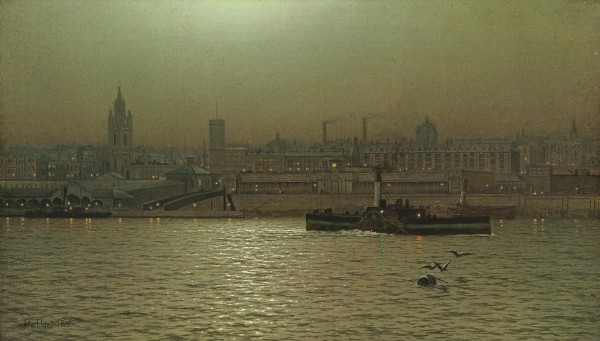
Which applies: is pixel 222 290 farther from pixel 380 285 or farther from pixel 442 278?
pixel 442 278

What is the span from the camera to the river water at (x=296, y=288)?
35.4 ft

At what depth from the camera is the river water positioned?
35.4 ft

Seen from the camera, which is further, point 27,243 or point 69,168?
point 69,168

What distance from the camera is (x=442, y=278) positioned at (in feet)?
51.9

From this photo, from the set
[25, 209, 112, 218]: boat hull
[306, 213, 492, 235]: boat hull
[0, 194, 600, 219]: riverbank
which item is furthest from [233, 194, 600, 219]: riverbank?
[306, 213, 492, 235]: boat hull

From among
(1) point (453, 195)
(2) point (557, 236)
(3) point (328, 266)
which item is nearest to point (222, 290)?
(3) point (328, 266)

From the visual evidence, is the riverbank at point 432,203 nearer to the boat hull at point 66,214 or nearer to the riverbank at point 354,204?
the riverbank at point 354,204

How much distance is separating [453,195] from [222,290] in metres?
23.2

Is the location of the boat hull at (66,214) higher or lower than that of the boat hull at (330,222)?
higher

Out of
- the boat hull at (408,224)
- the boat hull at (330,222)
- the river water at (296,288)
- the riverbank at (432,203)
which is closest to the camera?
the river water at (296,288)
